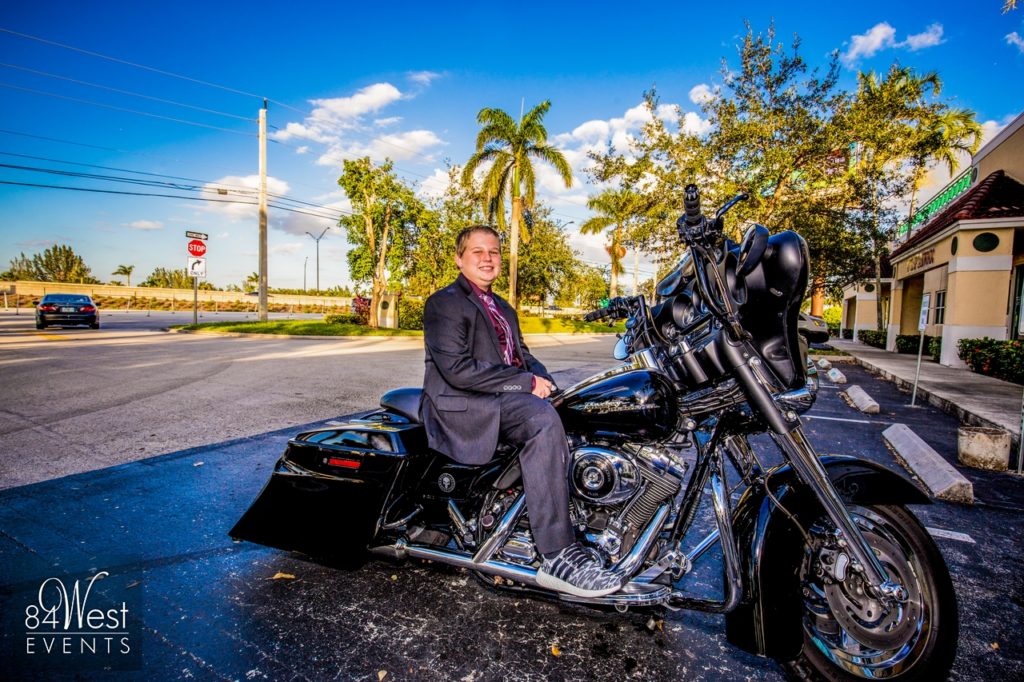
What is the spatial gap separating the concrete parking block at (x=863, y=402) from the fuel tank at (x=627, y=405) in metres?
7.46

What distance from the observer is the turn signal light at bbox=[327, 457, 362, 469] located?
2595mm

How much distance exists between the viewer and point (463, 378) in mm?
2383

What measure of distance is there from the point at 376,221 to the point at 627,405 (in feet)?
78.3

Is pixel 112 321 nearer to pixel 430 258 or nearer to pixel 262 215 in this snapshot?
pixel 262 215

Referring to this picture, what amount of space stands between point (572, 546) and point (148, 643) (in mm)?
1953

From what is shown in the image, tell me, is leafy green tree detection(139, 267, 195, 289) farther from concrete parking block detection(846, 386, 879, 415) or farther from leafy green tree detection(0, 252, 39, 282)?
concrete parking block detection(846, 386, 879, 415)

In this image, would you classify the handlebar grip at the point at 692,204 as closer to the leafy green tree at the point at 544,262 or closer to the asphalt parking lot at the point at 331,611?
the asphalt parking lot at the point at 331,611

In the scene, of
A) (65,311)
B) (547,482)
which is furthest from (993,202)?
(65,311)

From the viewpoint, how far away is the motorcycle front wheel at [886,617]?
1876 mm

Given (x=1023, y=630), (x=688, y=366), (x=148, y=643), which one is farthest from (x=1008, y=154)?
(x=148, y=643)

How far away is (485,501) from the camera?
8.13 ft

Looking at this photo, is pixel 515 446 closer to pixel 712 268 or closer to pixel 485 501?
pixel 485 501

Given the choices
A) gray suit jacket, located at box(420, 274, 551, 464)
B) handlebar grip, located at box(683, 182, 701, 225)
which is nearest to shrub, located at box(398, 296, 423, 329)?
gray suit jacket, located at box(420, 274, 551, 464)

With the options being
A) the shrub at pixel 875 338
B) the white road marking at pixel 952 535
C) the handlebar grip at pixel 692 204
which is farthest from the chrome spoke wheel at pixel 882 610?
the shrub at pixel 875 338
